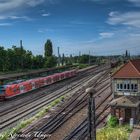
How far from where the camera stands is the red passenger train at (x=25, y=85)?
178 feet

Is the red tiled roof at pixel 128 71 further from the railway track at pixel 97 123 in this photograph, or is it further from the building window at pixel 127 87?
the railway track at pixel 97 123

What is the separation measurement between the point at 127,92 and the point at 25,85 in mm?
25067

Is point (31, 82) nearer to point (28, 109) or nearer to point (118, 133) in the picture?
point (28, 109)

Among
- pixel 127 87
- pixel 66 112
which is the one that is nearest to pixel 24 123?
pixel 66 112

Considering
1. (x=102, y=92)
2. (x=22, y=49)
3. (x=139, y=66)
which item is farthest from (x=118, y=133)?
(x=22, y=49)

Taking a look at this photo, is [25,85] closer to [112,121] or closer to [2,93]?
[2,93]

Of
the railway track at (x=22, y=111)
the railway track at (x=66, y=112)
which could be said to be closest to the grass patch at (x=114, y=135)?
the railway track at (x=66, y=112)

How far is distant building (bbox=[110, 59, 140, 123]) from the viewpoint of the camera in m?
38.8

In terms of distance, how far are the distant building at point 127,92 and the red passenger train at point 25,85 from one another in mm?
20346

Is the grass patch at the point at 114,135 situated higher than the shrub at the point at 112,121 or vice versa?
the grass patch at the point at 114,135

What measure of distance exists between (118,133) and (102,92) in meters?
28.9

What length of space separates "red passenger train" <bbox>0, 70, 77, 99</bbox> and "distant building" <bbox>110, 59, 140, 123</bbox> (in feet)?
66.8

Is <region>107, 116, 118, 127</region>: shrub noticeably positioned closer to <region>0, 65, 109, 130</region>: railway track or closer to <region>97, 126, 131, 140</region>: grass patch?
<region>97, 126, 131, 140</region>: grass patch

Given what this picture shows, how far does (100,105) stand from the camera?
47250 mm
